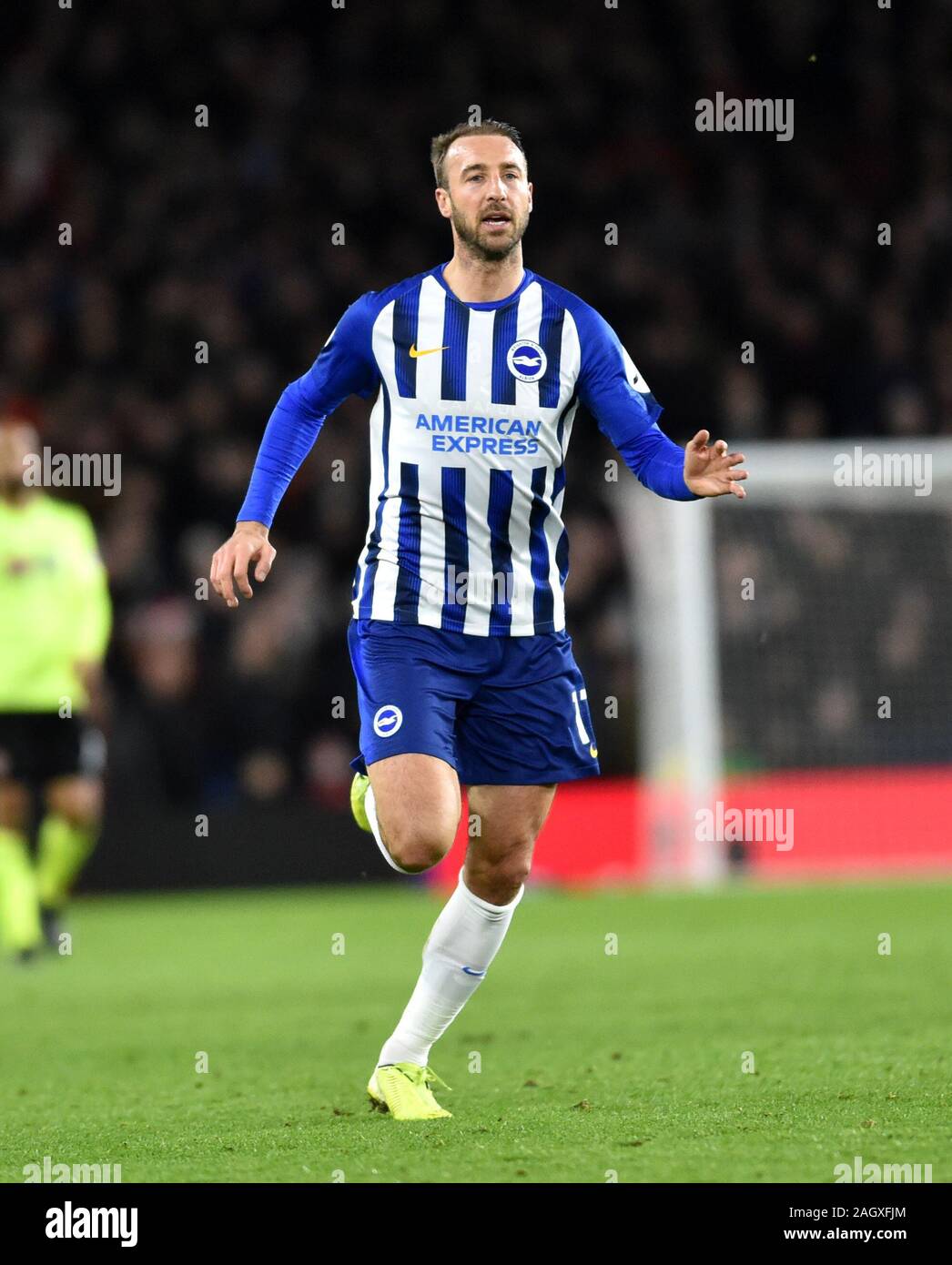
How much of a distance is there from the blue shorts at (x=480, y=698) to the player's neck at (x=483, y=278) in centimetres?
87

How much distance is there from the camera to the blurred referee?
373 inches

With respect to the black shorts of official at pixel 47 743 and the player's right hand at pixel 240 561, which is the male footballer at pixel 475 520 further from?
the black shorts of official at pixel 47 743

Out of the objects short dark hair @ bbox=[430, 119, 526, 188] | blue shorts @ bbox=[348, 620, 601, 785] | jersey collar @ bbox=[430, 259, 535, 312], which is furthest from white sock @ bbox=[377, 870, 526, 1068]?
short dark hair @ bbox=[430, 119, 526, 188]

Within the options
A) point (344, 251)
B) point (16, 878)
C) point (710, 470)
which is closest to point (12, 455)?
point (16, 878)

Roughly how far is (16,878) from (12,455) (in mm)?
1941

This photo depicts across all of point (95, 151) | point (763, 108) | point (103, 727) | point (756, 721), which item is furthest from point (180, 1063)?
point (763, 108)

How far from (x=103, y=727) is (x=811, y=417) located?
6.08m

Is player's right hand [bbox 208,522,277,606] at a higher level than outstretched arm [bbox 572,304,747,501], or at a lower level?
lower

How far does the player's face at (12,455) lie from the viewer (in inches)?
364

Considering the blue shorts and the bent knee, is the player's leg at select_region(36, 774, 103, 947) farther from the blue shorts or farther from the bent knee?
the bent knee

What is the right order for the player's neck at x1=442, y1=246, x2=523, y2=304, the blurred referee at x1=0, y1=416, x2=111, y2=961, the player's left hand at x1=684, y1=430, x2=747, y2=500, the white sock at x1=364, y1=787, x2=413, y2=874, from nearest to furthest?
the player's left hand at x1=684, y1=430, x2=747, y2=500 → the white sock at x1=364, y1=787, x2=413, y2=874 → the player's neck at x1=442, y1=246, x2=523, y2=304 → the blurred referee at x1=0, y1=416, x2=111, y2=961

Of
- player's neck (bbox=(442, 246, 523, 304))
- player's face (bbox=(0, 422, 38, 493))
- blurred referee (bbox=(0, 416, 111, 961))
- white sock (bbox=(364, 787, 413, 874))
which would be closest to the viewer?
white sock (bbox=(364, 787, 413, 874))

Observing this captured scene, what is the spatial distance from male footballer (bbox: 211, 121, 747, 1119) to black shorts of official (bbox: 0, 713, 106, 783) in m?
4.57

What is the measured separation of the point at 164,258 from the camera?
624 inches
